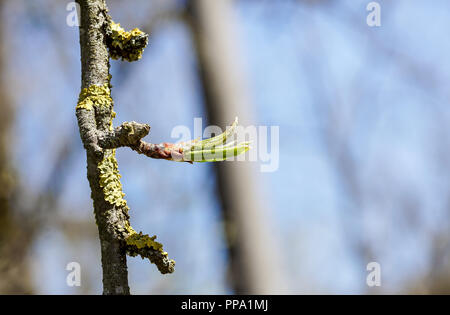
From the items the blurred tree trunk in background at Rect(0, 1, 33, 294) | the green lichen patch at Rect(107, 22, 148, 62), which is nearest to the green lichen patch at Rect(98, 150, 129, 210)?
the green lichen patch at Rect(107, 22, 148, 62)

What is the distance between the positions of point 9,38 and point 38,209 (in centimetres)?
118

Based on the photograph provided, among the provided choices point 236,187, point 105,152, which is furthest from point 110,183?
point 236,187

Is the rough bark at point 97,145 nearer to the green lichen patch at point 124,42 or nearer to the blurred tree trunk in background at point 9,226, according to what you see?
the green lichen patch at point 124,42

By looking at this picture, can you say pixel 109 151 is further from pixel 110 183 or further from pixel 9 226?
pixel 9 226

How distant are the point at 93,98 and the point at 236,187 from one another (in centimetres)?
117

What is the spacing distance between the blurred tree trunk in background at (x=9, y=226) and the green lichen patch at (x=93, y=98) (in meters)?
1.36

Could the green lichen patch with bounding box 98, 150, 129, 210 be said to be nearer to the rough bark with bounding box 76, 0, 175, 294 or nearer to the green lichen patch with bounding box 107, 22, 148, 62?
the rough bark with bounding box 76, 0, 175, 294

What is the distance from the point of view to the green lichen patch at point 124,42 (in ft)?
2.02

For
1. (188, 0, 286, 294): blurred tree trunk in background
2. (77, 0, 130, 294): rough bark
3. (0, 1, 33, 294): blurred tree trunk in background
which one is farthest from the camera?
(0, 1, 33, 294): blurred tree trunk in background

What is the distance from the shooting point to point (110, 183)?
1.72 feet

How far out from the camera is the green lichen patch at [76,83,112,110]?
517mm

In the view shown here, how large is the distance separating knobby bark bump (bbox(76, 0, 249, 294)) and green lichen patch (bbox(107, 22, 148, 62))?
41 millimetres
